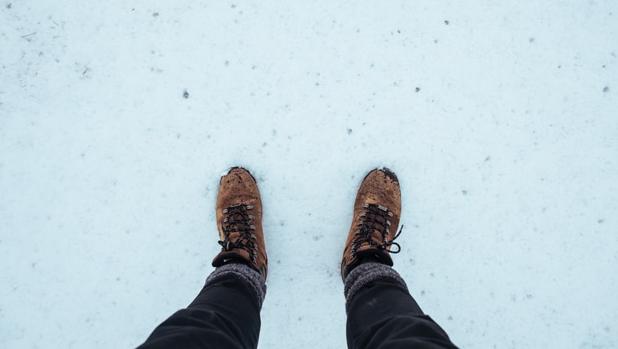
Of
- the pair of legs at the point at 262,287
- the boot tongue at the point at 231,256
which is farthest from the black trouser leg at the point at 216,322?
the boot tongue at the point at 231,256

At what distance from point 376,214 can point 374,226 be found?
0.06 meters

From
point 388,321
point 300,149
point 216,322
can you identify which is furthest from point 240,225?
point 388,321

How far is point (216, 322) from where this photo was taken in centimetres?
132

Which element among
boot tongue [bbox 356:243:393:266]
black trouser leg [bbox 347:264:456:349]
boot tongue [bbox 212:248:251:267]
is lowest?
black trouser leg [bbox 347:264:456:349]

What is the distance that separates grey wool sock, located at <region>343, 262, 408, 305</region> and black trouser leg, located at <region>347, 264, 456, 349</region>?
0.05 ft

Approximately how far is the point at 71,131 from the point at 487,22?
2273 mm

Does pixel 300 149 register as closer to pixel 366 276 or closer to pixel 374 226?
pixel 374 226

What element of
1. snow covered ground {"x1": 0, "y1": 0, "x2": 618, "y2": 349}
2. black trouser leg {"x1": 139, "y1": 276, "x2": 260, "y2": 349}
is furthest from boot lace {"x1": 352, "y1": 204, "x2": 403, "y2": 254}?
black trouser leg {"x1": 139, "y1": 276, "x2": 260, "y2": 349}

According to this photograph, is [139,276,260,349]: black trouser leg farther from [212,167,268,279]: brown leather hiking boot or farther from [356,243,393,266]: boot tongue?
[356,243,393,266]: boot tongue

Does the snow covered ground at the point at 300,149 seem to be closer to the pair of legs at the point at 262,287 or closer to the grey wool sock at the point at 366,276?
the pair of legs at the point at 262,287

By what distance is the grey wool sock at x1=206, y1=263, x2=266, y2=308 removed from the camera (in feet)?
5.15

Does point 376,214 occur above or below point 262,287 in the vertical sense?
above

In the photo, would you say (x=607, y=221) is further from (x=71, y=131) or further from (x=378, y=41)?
(x=71, y=131)

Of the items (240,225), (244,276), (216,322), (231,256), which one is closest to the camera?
(216,322)
